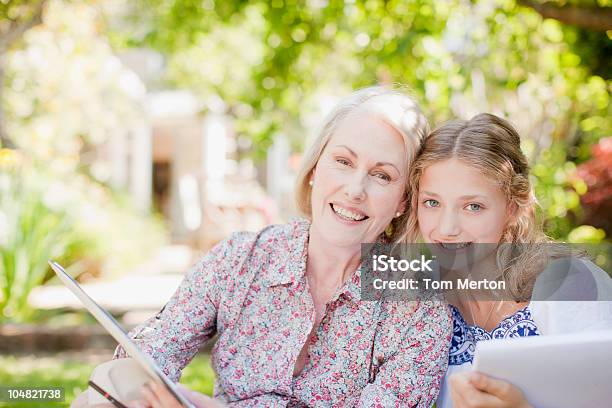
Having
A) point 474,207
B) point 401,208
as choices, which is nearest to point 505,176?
point 474,207

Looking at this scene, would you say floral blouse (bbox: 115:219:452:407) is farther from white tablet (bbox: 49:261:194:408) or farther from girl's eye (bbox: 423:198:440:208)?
white tablet (bbox: 49:261:194:408)

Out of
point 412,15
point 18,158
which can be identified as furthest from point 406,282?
point 18,158

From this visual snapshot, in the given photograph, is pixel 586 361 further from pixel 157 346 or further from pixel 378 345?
pixel 157 346

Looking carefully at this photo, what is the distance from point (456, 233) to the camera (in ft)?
7.68

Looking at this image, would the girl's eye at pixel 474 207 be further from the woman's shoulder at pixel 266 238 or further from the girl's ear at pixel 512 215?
the woman's shoulder at pixel 266 238

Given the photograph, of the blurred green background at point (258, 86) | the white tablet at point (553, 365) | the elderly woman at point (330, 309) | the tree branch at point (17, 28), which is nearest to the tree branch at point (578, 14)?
the blurred green background at point (258, 86)

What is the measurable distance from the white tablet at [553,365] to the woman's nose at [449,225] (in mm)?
590

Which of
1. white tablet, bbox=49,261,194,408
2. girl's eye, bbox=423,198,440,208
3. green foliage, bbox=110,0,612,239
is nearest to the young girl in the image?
girl's eye, bbox=423,198,440,208

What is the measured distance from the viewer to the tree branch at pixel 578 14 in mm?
4262

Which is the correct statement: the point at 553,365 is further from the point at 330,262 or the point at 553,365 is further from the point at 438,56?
the point at 438,56

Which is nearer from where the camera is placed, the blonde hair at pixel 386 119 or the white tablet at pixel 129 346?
the white tablet at pixel 129 346

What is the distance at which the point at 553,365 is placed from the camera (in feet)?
5.85

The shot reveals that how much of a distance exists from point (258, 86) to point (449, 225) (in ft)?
12.4

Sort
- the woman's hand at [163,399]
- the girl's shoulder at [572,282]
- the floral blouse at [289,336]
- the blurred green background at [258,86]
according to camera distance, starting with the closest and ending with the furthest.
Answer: the woman's hand at [163,399] < the girl's shoulder at [572,282] < the floral blouse at [289,336] < the blurred green background at [258,86]
